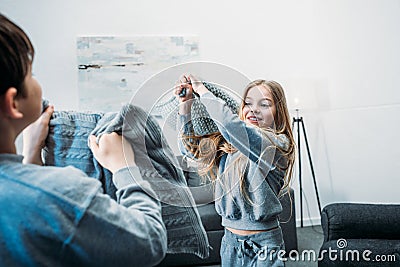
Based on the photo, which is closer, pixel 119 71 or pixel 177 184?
pixel 177 184

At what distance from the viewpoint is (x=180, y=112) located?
0.89m

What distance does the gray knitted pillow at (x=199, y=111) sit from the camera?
2.80 feet

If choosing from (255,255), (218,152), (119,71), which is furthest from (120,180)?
(119,71)

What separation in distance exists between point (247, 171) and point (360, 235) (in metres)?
1.02

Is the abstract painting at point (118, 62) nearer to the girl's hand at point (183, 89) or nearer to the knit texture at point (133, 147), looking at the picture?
the girl's hand at point (183, 89)

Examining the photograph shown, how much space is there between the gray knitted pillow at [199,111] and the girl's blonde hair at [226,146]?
2 centimetres

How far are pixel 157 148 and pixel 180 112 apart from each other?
0.63 feet

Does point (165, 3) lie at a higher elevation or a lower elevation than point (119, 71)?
higher

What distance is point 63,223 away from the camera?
495 mm

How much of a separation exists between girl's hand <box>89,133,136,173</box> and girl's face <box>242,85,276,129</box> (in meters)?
0.59

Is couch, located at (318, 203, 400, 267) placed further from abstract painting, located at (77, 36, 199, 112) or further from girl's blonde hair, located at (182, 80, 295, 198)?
abstract painting, located at (77, 36, 199, 112)

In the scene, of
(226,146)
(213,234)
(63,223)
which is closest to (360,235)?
(213,234)

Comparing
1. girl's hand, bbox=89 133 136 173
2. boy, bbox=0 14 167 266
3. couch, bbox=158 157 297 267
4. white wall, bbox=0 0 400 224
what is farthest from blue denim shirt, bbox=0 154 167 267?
white wall, bbox=0 0 400 224

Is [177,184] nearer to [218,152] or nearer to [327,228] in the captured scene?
[218,152]
